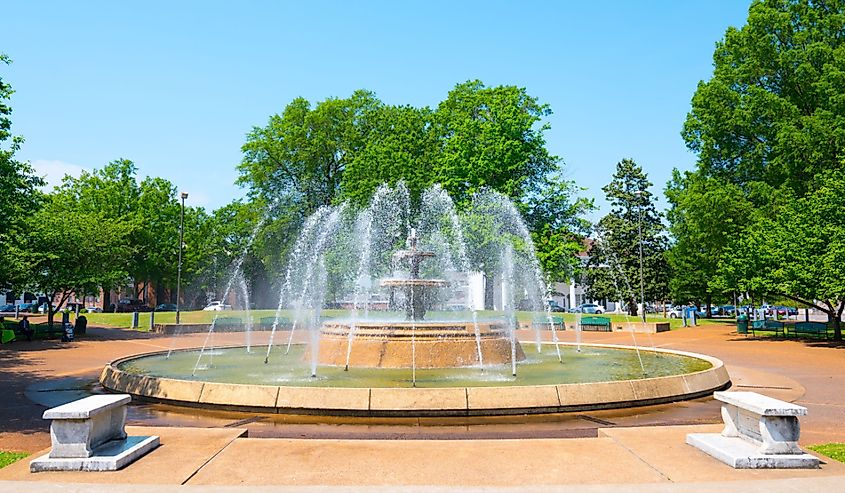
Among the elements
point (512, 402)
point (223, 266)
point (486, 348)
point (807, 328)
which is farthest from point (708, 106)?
point (223, 266)

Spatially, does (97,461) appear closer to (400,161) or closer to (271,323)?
(271,323)

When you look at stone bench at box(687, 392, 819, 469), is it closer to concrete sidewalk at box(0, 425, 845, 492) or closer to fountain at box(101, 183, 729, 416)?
concrete sidewalk at box(0, 425, 845, 492)

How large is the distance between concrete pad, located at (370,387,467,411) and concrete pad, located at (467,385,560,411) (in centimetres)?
17

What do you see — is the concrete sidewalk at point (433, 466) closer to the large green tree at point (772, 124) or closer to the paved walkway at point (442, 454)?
the paved walkway at point (442, 454)

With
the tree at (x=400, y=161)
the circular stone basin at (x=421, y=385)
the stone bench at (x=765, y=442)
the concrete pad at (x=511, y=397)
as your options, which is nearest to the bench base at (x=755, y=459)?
the stone bench at (x=765, y=442)

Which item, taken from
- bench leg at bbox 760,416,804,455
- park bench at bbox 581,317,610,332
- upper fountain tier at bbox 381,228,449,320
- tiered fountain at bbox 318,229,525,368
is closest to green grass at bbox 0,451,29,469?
tiered fountain at bbox 318,229,525,368

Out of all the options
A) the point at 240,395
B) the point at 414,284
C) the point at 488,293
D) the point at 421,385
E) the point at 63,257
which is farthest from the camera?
the point at 488,293

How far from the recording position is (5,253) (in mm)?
28109

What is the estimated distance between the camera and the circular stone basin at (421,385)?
9688 mm

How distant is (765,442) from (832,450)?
4.84ft

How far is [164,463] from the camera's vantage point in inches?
268

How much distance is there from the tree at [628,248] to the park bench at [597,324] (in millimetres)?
21119

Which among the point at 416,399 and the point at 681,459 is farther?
the point at 416,399

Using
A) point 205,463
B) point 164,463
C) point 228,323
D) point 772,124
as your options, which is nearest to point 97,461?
point 164,463
